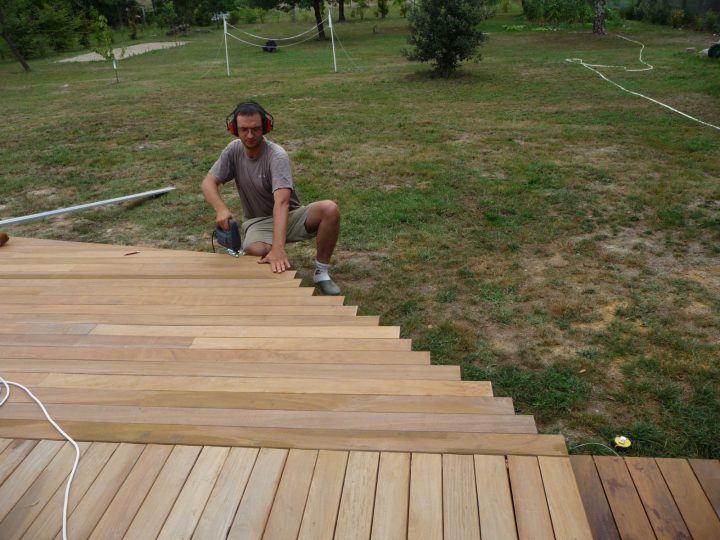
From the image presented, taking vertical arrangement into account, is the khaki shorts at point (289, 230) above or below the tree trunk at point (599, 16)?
below

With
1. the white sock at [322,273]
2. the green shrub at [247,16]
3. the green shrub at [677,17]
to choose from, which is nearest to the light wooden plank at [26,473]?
the white sock at [322,273]

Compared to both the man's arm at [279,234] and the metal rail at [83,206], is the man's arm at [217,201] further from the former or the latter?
the metal rail at [83,206]

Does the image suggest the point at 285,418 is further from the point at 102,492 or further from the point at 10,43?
the point at 10,43

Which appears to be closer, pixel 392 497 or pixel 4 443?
pixel 392 497

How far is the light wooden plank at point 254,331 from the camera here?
2.36 metres

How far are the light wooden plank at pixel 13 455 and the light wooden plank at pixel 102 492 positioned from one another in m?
0.25

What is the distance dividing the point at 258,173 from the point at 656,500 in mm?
2650

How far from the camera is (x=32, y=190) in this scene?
20.0 ft

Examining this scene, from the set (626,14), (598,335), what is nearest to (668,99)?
(598,335)

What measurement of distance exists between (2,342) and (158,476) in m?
1.24

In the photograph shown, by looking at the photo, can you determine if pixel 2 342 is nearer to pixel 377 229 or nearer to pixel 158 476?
pixel 158 476

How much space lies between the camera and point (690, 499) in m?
1.70

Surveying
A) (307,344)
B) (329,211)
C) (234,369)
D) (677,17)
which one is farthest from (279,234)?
(677,17)

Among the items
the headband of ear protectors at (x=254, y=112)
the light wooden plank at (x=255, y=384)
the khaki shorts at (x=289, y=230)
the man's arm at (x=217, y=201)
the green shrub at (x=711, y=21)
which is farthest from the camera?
the green shrub at (x=711, y=21)
